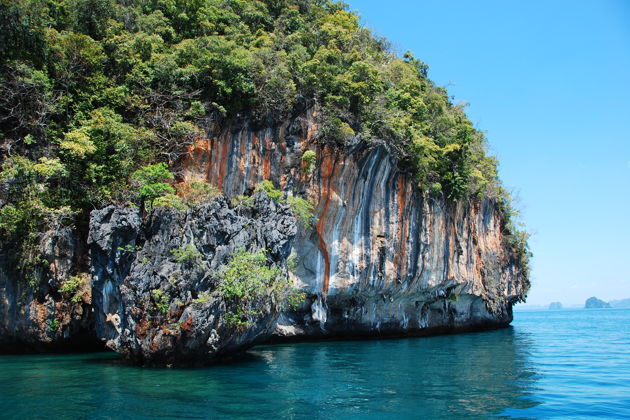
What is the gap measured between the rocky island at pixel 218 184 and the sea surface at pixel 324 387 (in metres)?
1.30

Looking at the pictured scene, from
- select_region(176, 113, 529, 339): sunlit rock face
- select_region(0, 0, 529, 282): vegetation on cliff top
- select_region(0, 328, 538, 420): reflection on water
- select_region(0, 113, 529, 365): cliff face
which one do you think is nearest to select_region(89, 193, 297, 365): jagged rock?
select_region(0, 113, 529, 365): cliff face

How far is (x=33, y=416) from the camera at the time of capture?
741cm

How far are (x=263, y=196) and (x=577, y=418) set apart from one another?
33.0 ft

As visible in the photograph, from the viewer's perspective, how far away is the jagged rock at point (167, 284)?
11.4 m

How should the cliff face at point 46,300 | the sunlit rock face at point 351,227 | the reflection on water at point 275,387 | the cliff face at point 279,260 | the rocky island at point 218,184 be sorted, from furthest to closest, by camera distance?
the sunlit rock face at point 351,227
the cliff face at point 46,300
the rocky island at point 218,184
the cliff face at point 279,260
the reflection on water at point 275,387

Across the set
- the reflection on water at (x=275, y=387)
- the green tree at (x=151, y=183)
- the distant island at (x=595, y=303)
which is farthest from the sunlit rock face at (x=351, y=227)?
the distant island at (x=595, y=303)

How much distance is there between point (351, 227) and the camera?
62.8 feet

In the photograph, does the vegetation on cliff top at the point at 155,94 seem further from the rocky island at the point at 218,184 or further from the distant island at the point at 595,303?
the distant island at the point at 595,303

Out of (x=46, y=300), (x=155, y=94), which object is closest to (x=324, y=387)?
(x=46, y=300)

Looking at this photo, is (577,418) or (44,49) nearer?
(577,418)

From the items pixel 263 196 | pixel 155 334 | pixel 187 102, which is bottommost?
pixel 155 334

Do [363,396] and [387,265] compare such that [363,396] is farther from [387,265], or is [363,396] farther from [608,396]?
[387,265]

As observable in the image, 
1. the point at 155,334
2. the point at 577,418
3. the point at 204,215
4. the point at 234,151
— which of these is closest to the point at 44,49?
the point at 234,151

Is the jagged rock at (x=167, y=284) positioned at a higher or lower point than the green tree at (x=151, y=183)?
lower
